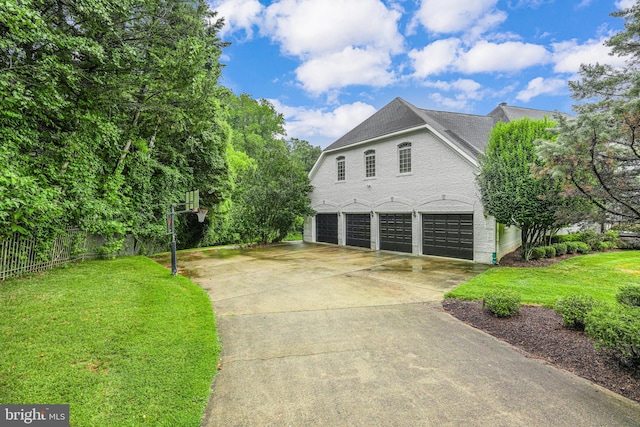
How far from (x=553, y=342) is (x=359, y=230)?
12.9 meters

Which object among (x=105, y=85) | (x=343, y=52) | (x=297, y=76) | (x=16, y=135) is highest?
(x=297, y=76)

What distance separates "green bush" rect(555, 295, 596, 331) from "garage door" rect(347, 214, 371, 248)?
1167cm

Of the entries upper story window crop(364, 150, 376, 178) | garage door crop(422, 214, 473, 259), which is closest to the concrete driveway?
garage door crop(422, 214, 473, 259)

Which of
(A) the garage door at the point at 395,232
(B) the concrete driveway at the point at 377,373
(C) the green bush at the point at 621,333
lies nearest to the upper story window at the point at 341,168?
(A) the garage door at the point at 395,232

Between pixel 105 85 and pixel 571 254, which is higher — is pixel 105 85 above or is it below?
above

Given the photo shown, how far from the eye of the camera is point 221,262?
1246cm

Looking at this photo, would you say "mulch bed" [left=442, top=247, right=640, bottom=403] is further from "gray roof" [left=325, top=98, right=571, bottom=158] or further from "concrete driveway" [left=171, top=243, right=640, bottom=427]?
"gray roof" [left=325, top=98, right=571, bottom=158]

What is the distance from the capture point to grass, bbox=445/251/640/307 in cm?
670

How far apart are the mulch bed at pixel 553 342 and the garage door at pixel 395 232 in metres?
8.11

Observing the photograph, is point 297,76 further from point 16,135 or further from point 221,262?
point 16,135

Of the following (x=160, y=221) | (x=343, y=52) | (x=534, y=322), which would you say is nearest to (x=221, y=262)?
(x=160, y=221)

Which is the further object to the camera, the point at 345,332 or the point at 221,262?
the point at 221,262

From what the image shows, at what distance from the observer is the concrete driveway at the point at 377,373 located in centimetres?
286

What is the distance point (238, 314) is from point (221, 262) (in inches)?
279
